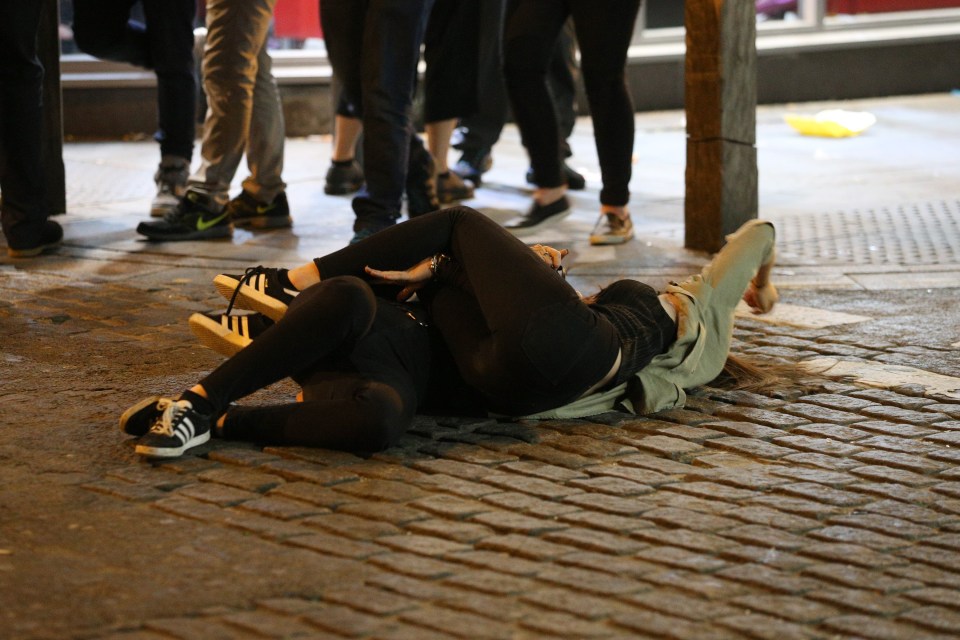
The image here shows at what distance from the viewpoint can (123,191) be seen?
24.0 ft

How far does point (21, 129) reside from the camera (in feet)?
18.2

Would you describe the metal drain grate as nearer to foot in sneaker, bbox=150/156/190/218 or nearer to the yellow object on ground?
the yellow object on ground

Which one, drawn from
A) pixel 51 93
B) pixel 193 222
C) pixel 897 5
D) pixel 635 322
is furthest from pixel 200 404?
pixel 897 5

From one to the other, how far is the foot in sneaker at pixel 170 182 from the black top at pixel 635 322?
11.1 feet

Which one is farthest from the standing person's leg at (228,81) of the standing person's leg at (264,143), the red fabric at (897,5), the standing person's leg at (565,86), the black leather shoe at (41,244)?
the red fabric at (897,5)

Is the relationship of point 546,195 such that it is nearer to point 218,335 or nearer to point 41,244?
point 41,244

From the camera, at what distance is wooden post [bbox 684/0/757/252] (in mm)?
5648

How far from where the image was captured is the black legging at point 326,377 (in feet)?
10.5

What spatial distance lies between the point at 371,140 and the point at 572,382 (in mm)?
2560

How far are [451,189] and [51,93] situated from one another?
199 cm

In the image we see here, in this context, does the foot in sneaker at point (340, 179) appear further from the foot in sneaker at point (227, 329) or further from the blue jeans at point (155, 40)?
the foot in sneaker at point (227, 329)

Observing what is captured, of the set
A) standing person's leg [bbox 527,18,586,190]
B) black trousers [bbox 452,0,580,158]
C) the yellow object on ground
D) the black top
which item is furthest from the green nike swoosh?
the yellow object on ground

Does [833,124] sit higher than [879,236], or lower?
higher

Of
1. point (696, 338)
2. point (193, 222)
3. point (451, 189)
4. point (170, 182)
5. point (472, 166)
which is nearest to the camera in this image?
point (696, 338)
